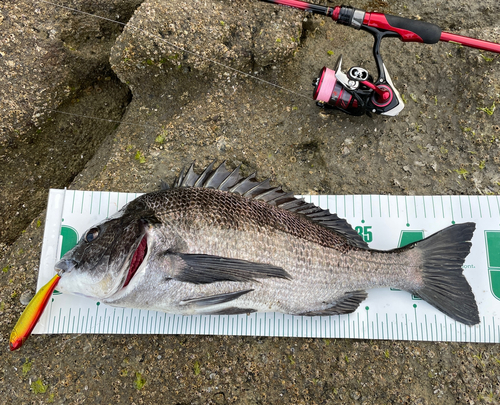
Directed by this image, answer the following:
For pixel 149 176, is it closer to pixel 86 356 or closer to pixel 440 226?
pixel 86 356

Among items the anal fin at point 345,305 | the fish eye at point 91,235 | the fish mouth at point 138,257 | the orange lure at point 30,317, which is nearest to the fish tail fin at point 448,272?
the anal fin at point 345,305

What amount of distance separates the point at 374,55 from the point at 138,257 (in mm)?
2104

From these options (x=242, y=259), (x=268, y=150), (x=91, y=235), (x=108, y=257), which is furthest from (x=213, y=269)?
(x=268, y=150)

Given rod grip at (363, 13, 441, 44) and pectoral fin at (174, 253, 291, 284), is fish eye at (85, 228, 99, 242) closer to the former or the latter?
pectoral fin at (174, 253, 291, 284)

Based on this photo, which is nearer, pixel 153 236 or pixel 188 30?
pixel 153 236

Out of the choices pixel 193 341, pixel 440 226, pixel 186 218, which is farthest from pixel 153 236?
pixel 440 226

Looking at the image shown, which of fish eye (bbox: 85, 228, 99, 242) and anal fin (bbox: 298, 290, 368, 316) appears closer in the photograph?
fish eye (bbox: 85, 228, 99, 242)

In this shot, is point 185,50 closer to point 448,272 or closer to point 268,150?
point 268,150

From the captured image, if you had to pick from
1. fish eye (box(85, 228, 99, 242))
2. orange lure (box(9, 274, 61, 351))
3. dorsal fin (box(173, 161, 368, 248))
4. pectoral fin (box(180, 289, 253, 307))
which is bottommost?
orange lure (box(9, 274, 61, 351))

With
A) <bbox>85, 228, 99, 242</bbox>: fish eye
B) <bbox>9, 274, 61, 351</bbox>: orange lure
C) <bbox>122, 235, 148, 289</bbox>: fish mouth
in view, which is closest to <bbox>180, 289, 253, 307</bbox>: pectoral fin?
<bbox>122, 235, 148, 289</bbox>: fish mouth

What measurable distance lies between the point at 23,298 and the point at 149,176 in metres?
1.26

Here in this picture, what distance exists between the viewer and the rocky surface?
228 cm

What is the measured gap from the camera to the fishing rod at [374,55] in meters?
2.28

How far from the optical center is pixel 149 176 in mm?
2523
